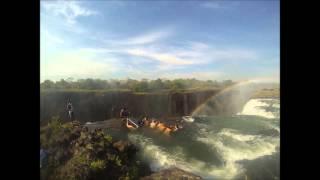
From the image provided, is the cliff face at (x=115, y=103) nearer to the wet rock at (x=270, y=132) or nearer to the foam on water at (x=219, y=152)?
the foam on water at (x=219, y=152)

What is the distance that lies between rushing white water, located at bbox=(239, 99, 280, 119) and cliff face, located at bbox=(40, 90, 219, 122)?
0.57ft

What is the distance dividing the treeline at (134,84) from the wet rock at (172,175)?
381mm

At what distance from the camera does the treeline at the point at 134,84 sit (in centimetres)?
155

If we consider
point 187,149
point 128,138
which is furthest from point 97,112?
point 187,149

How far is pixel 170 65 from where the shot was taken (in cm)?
157

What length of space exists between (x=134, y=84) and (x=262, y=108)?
0.61 metres

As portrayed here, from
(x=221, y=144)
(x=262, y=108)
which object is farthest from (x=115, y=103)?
(x=262, y=108)

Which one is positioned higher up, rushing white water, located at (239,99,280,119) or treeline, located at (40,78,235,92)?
treeline, located at (40,78,235,92)

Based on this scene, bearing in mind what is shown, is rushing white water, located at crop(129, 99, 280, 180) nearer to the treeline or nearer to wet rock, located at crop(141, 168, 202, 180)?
wet rock, located at crop(141, 168, 202, 180)

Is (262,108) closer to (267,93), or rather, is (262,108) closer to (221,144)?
(267,93)

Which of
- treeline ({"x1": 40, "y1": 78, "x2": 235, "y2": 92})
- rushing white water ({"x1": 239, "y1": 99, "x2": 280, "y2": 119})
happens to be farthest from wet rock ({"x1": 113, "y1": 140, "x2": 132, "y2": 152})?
rushing white water ({"x1": 239, "y1": 99, "x2": 280, "y2": 119})

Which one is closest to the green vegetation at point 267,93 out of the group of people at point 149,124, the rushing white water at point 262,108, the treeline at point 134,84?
the rushing white water at point 262,108

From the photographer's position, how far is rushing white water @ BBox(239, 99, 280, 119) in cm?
157
